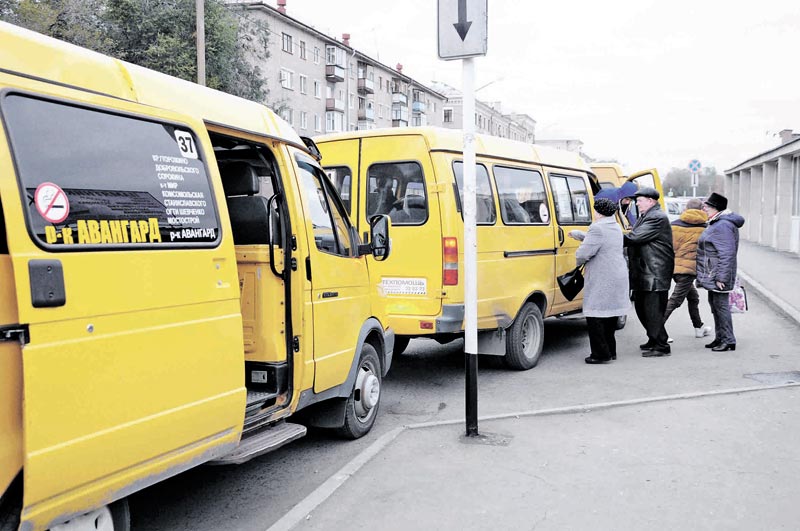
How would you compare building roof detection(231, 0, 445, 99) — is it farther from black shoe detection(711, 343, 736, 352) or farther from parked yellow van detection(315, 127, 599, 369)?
black shoe detection(711, 343, 736, 352)

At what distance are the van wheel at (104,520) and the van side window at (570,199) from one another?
21.5ft

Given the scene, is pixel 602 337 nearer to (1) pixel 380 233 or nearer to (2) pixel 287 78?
(1) pixel 380 233

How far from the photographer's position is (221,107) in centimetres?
426

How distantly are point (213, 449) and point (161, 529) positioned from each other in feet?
2.21

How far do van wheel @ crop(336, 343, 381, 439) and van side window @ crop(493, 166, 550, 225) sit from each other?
8.35 feet

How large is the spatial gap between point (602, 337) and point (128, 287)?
6.24 meters

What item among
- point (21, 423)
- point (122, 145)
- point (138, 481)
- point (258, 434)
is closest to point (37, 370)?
point (21, 423)

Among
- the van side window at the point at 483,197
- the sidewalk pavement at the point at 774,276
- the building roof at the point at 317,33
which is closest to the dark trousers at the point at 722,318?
the sidewalk pavement at the point at 774,276

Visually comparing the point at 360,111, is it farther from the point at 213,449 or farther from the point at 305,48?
the point at 213,449

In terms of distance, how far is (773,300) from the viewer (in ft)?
40.7

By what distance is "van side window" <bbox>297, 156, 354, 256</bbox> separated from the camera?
511cm

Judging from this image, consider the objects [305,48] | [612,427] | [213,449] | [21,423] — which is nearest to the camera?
[21,423]

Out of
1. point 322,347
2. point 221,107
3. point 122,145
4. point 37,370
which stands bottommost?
point 322,347

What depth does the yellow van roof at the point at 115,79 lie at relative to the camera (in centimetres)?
294
